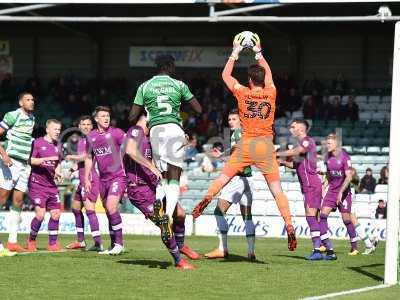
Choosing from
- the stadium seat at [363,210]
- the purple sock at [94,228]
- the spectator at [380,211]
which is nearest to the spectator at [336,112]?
the stadium seat at [363,210]

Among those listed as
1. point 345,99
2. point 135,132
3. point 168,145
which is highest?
point 345,99

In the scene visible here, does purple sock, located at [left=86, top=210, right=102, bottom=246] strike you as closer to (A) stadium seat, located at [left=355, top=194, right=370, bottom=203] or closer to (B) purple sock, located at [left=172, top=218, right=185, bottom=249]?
(B) purple sock, located at [left=172, top=218, right=185, bottom=249]

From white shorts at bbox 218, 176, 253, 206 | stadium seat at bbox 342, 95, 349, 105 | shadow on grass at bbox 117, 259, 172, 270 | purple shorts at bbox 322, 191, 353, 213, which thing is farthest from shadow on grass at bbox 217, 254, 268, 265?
stadium seat at bbox 342, 95, 349, 105


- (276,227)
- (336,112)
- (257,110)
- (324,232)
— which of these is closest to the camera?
(257,110)

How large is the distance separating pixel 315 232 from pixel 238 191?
171 cm

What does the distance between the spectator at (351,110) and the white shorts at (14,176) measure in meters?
→ 17.0

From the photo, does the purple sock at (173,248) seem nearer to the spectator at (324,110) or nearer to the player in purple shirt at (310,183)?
the player in purple shirt at (310,183)

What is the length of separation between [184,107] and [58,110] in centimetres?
462

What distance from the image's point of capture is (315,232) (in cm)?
1475

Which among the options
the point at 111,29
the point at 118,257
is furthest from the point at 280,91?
the point at 118,257

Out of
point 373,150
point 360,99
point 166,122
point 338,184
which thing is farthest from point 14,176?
point 360,99

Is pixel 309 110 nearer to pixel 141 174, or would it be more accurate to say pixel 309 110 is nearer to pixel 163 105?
pixel 141 174

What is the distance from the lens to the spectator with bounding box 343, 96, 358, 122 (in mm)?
30312

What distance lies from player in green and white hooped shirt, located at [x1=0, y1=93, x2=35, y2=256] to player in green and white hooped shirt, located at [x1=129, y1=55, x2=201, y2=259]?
3.09 meters
